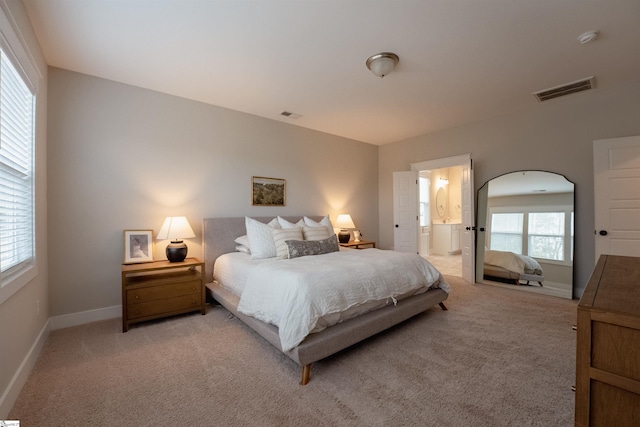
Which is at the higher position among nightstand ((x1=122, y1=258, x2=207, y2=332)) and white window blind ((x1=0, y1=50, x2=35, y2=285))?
white window blind ((x1=0, y1=50, x2=35, y2=285))

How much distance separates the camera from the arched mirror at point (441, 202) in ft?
25.8

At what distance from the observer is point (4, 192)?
5.65ft

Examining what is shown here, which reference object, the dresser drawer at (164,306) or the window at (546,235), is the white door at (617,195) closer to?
the window at (546,235)

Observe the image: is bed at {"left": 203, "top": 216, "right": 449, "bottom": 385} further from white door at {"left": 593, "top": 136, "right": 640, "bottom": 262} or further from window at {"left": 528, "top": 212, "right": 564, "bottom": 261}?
white door at {"left": 593, "top": 136, "right": 640, "bottom": 262}

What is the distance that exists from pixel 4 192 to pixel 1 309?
731mm

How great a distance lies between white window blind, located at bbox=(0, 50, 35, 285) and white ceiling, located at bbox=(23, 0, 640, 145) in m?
0.72

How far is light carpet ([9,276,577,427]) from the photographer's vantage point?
1.60 m

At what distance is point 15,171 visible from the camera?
75.4 inches

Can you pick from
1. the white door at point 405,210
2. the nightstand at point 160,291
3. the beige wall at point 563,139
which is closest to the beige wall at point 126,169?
the nightstand at point 160,291

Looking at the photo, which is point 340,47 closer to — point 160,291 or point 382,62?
point 382,62

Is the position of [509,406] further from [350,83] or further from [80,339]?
[80,339]

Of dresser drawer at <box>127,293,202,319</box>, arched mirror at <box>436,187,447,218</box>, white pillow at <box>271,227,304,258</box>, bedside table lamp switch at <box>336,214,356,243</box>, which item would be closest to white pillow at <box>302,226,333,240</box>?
white pillow at <box>271,227,304,258</box>

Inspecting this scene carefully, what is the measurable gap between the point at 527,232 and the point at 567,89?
202 cm

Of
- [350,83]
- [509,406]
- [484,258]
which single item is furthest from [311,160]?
[509,406]
